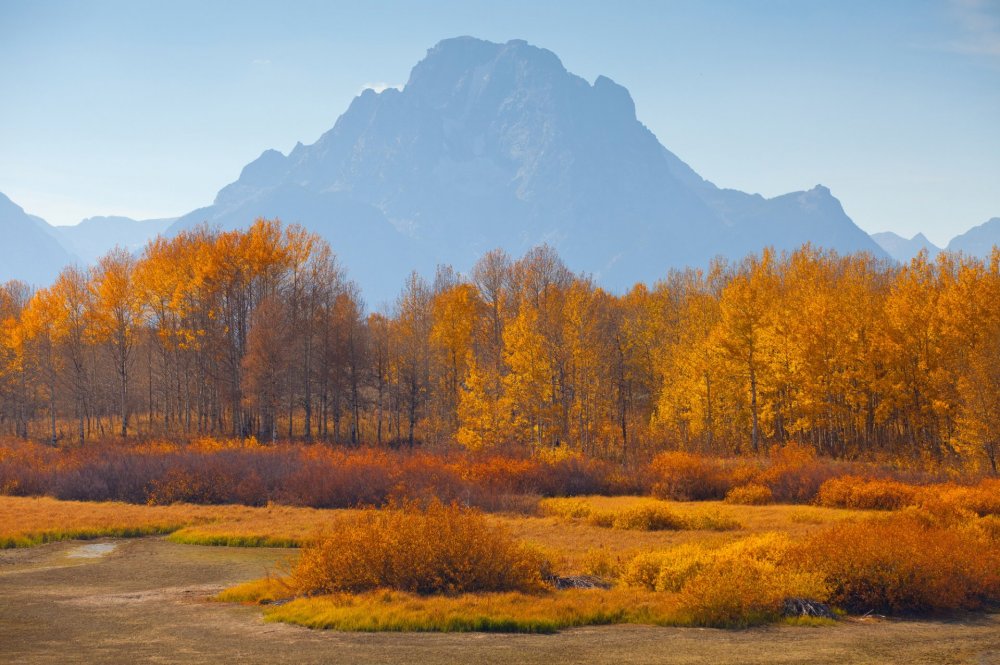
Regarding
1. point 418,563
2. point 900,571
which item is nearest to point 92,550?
point 418,563

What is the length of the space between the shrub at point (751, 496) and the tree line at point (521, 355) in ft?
35.9

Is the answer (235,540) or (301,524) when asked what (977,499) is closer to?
(301,524)

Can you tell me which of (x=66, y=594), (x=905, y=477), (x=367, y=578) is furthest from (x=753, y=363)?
(x=66, y=594)

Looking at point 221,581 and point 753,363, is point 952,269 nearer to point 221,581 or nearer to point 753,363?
point 753,363

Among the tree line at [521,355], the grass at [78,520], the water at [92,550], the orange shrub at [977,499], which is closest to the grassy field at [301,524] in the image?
the grass at [78,520]

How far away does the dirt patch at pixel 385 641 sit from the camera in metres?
12.6

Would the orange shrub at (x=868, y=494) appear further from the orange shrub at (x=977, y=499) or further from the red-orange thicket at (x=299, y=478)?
the red-orange thicket at (x=299, y=478)

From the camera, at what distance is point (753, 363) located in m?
48.8

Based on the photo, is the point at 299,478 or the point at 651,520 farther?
the point at 299,478

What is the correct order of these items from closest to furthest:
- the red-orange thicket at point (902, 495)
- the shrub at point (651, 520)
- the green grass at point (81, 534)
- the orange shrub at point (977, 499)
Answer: the orange shrub at point (977, 499), the red-orange thicket at point (902, 495), the shrub at point (651, 520), the green grass at point (81, 534)

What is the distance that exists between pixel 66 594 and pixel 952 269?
55.5 metres

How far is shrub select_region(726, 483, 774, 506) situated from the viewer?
112 ft

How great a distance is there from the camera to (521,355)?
51.8 meters

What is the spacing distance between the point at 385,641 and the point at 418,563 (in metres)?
3.76
